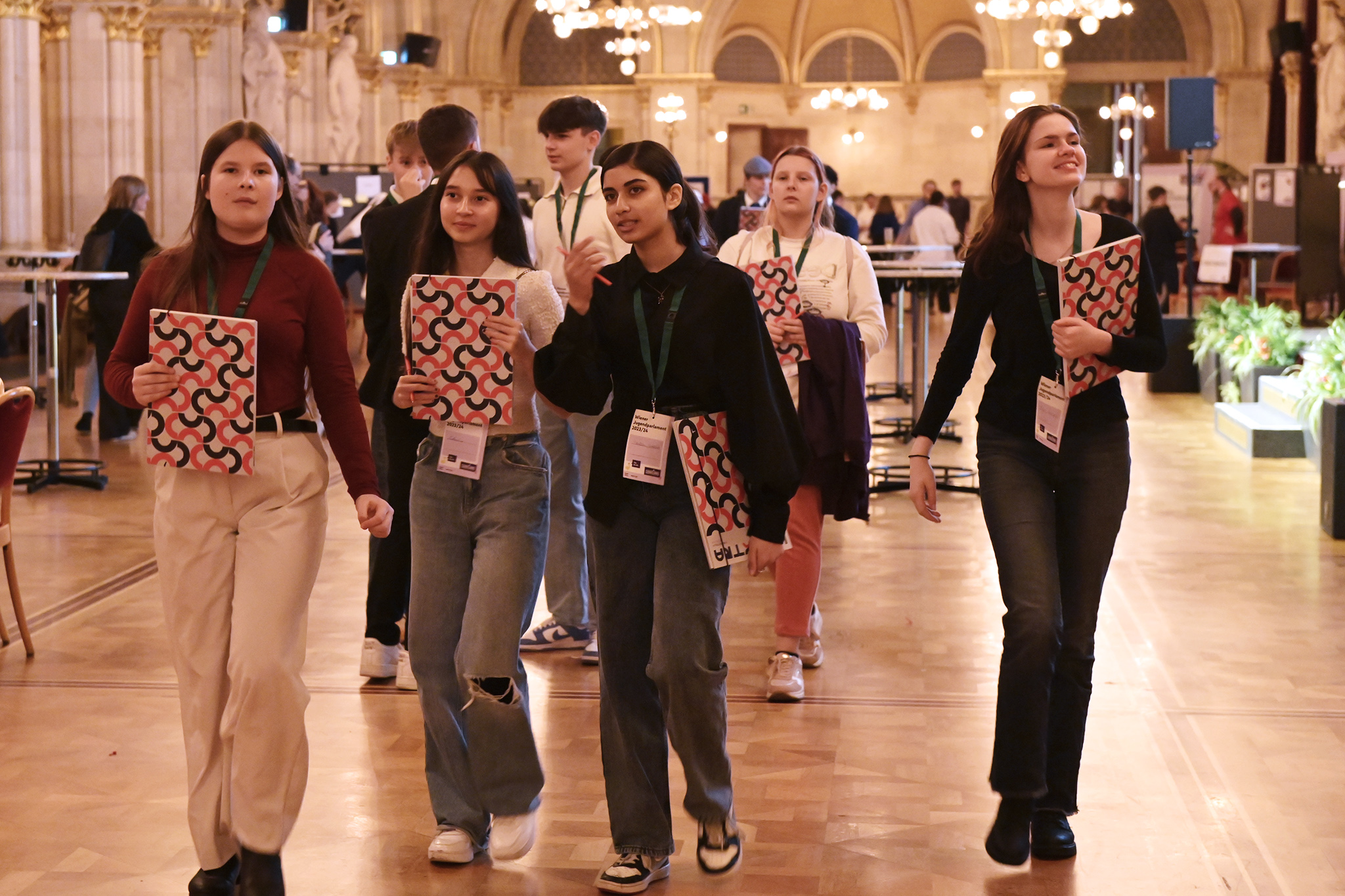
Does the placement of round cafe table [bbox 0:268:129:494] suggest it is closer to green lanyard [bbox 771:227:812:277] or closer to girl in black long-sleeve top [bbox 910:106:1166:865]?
green lanyard [bbox 771:227:812:277]

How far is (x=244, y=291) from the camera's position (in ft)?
11.3

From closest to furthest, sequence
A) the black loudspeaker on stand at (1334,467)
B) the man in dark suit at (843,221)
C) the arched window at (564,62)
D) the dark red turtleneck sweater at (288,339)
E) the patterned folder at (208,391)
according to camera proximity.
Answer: the patterned folder at (208,391), the dark red turtleneck sweater at (288,339), the man in dark suit at (843,221), the black loudspeaker on stand at (1334,467), the arched window at (564,62)

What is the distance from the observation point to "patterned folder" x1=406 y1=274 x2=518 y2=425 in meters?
3.73

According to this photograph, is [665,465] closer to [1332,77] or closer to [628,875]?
[628,875]

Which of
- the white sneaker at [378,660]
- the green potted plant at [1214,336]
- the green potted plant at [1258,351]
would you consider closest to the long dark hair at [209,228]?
the white sneaker at [378,660]

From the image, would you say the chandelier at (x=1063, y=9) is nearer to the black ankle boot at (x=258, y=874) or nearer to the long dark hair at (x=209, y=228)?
the long dark hair at (x=209, y=228)

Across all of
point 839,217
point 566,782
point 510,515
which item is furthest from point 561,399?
point 839,217

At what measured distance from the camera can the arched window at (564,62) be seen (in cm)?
3641

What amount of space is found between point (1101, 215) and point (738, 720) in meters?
2.04

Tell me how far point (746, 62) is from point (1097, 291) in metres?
33.0

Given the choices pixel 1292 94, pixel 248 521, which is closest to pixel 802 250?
pixel 248 521

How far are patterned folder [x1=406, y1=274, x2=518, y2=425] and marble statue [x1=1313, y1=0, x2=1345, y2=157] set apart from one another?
18.4 meters

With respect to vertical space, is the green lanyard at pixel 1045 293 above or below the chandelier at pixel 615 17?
below

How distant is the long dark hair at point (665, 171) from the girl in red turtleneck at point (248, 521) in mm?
688
